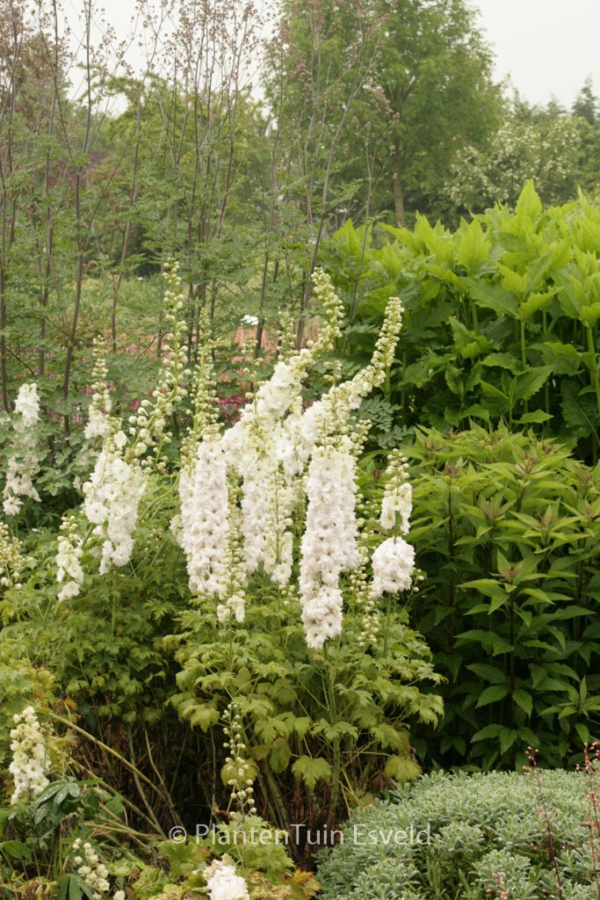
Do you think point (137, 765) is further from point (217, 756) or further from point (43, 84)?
point (43, 84)

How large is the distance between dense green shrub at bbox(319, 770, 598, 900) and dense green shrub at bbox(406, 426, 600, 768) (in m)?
0.84

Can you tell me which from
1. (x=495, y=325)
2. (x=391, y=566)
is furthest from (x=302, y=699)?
(x=495, y=325)

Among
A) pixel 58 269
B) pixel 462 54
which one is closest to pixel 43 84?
pixel 58 269

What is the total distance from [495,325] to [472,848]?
9.88ft

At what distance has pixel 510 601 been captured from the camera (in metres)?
3.79

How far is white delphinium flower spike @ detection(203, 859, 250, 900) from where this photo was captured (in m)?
2.37

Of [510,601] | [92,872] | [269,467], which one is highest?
[269,467]

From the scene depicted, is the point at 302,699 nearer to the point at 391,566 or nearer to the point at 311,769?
the point at 311,769

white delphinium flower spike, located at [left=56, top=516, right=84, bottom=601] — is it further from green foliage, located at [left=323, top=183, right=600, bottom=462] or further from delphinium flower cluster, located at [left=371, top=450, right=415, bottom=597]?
green foliage, located at [left=323, top=183, right=600, bottom=462]

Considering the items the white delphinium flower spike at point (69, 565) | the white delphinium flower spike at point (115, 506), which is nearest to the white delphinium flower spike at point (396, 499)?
the white delphinium flower spike at point (115, 506)

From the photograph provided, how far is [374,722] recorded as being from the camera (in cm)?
316

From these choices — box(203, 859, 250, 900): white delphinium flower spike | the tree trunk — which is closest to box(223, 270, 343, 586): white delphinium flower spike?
box(203, 859, 250, 900): white delphinium flower spike

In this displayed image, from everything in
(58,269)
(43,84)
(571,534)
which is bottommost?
(571,534)

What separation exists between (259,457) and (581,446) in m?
2.36
